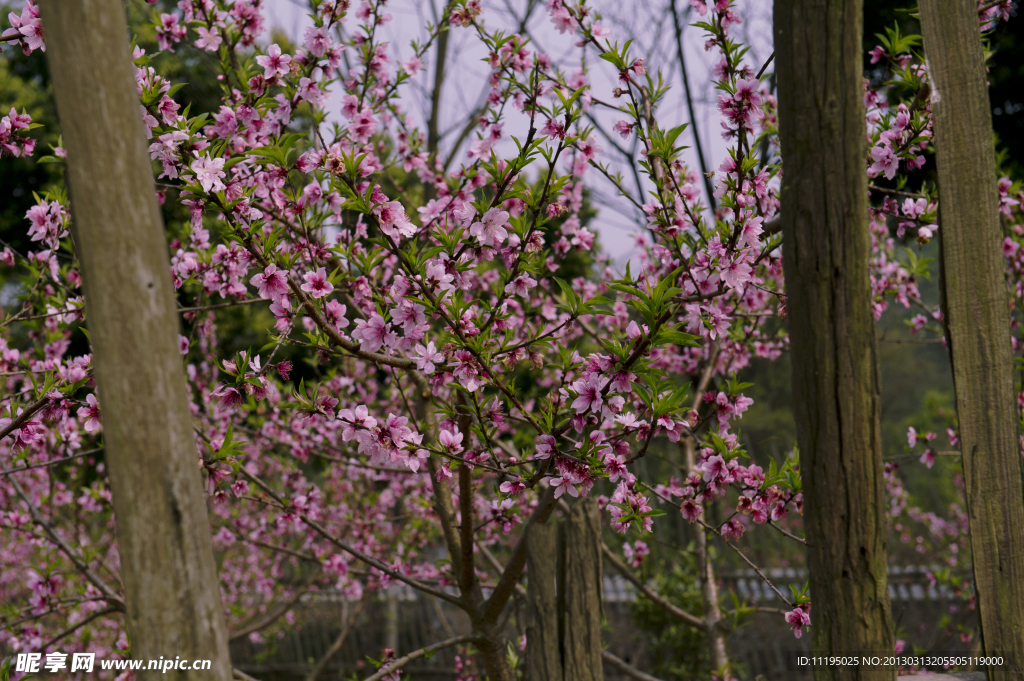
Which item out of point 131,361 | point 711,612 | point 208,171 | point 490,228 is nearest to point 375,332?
point 490,228

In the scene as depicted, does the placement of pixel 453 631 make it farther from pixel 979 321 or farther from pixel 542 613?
pixel 979 321

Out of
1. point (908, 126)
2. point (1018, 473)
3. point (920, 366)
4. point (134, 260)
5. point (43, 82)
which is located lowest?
point (1018, 473)

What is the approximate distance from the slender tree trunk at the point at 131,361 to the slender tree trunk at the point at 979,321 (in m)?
1.68

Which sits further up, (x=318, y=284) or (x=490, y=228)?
(x=490, y=228)

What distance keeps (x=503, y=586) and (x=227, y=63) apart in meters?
2.37

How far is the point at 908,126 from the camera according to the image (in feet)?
7.19

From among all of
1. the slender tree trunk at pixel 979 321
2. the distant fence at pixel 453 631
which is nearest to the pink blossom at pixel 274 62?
the slender tree trunk at pixel 979 321

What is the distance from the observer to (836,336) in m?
1.32

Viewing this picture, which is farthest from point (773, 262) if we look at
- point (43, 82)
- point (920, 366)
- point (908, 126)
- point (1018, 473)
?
point (920, 366)

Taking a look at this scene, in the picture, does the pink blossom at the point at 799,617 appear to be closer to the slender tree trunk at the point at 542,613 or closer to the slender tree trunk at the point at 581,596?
the slender tree trunk at the point at 581,596

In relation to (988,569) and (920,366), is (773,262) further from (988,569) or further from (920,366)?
(920,366)

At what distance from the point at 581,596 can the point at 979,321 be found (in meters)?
1.27

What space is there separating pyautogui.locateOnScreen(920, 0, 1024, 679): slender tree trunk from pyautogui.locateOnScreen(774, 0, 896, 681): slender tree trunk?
0.41 metres

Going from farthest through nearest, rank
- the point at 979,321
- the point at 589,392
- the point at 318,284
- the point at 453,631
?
the point at 453,631 → the point at 318,284 → the point at 589,392 → the point at 979,321
